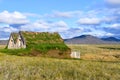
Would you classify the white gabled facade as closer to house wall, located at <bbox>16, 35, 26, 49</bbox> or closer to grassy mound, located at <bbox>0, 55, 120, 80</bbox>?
house wall, located at <bbox>16, 35, 26, 49</bbox>

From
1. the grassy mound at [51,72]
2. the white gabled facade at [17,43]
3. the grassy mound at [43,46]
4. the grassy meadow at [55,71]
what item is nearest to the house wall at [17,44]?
the white gabled facade at [17,43]

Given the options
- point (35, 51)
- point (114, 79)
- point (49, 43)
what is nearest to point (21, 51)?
point (35, 51)

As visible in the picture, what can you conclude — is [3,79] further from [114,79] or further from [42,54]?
[42,54]

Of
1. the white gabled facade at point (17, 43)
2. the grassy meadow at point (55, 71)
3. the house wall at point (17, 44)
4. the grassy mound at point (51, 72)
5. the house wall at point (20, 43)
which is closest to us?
the grassy mound at point (51, 72)

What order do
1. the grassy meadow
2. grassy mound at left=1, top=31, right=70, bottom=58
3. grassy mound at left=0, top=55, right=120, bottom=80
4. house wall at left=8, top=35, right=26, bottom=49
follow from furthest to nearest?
house wall at left=8, top=35, right=26, bottom=49 → grassy mound at left=1, top=31, right=70, bottom=58 → the grassy meadow → grassy mound at left=0, top=55, right=120, bottom=80

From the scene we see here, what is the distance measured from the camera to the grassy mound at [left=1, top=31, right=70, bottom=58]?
2019 inches

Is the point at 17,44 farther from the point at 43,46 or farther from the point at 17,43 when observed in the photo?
the point at 43,46

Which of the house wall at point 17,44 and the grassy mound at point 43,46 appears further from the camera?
the house wall at point 17,44

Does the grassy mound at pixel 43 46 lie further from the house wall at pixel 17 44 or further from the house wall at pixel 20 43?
the house wall at pixel 17 44

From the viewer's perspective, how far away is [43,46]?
52500 millimetres

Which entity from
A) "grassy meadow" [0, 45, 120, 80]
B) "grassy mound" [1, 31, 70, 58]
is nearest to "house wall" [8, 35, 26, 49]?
"grassy mound" [1, 31, 70, 58]

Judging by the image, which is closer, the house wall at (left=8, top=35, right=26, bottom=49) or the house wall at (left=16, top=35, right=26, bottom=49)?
the house wall at (left=16, top=35, right=26, bottom=49)

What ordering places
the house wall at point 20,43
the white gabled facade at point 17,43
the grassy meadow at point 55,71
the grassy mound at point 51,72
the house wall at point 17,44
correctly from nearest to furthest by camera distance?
the grassy mound at point 51,72
the grassy meadow at point 55,71
the house wall at point 20,43
the white gabled facade at point 17,43
the house wall at point 17,44

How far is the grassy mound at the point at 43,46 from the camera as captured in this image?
51.3 metres
